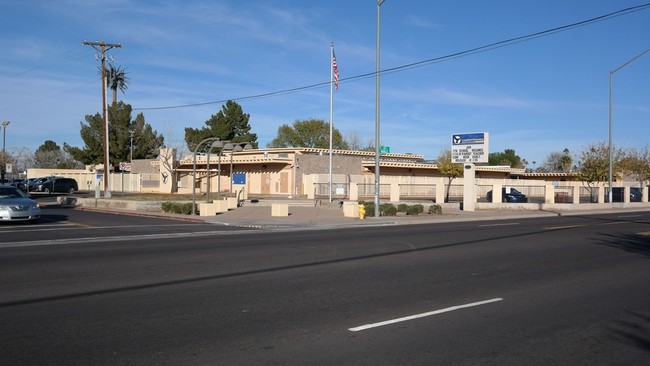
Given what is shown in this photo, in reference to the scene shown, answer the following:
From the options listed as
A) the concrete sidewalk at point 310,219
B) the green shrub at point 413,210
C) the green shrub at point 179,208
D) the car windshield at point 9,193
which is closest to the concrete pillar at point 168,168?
the concrete sidewalk at point 310,219

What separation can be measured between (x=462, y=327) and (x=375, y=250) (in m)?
8.38

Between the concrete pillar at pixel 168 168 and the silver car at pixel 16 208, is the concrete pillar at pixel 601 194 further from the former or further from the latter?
the silver car at pixel 16 208

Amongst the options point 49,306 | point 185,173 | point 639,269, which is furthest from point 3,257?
point 185,173

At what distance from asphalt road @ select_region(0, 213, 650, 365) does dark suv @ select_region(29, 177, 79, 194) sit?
45.3 m

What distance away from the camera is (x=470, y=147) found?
40062mm

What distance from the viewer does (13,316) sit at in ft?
26.9

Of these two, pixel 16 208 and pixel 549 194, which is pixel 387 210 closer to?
pixel 549 194

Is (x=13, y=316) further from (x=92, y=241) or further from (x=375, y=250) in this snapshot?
(x=92, y=241)

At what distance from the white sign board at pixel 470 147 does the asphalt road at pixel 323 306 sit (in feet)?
76.5

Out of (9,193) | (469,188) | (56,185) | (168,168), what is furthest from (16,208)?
(168,168)

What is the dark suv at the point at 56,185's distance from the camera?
2291 inches

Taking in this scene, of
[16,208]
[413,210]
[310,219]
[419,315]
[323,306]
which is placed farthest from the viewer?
[413,210]

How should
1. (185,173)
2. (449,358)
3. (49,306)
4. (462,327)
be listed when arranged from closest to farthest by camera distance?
(449,358) < (462,327) < (49,306) < (185,173)

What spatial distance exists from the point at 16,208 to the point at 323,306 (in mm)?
19057
